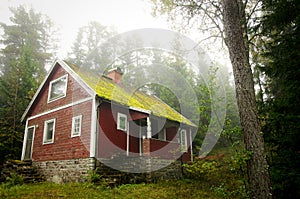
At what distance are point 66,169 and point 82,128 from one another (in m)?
2.06

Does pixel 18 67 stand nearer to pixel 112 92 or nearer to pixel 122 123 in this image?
pixel 112 92

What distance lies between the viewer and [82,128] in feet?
34.9

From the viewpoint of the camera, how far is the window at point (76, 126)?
10830 mm

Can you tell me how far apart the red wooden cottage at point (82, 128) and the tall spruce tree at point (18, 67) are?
70.7 inches

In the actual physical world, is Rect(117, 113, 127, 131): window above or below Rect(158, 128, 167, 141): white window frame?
above

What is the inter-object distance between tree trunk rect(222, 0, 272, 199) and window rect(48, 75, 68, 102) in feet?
31.5

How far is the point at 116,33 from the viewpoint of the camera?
33844mm

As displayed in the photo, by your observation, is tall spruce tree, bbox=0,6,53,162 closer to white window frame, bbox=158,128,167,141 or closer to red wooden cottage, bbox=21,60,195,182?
red wooden cottage, bbox=21,60,195,182

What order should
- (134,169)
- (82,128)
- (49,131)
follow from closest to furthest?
1. (134,169)
2. (82,128)
3. (49,131)

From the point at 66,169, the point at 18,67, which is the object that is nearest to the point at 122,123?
the point at 66,169

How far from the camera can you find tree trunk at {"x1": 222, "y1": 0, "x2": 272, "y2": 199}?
469cm

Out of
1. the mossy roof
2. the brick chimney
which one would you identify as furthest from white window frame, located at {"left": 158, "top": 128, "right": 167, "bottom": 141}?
the brick chimney

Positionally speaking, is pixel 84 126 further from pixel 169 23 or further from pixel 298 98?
pixel 298 98

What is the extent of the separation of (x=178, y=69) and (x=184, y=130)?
472 inches
